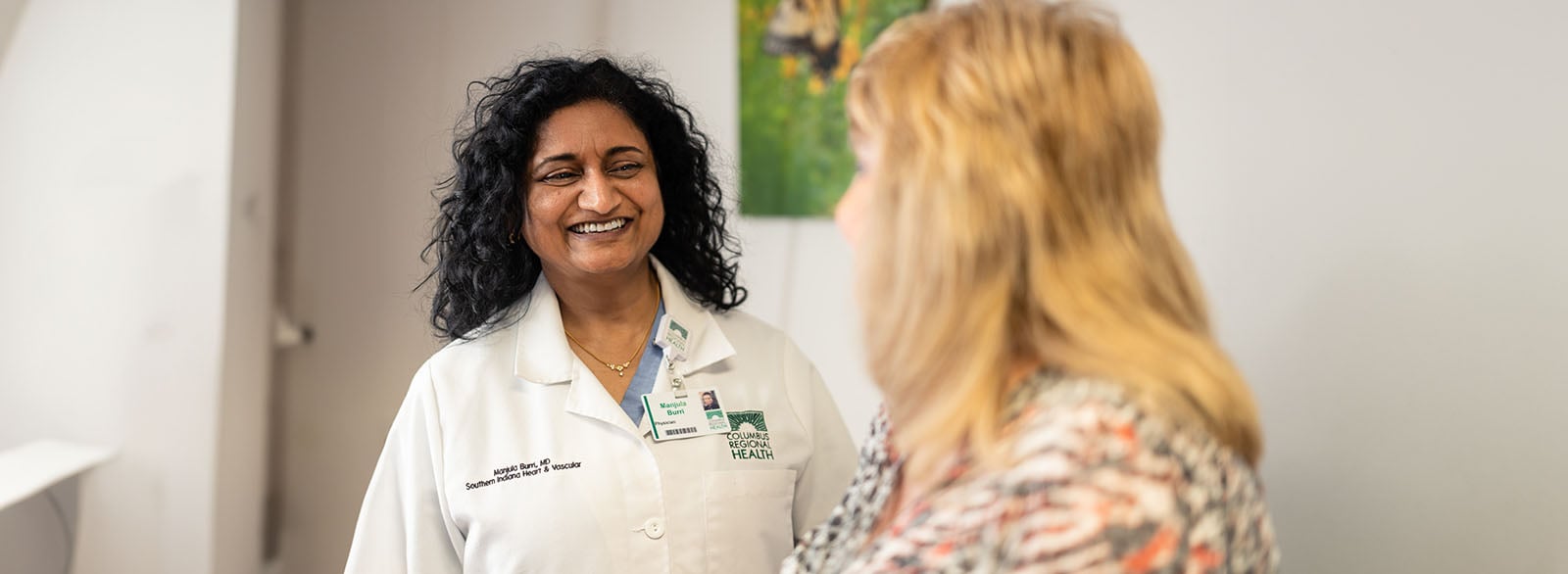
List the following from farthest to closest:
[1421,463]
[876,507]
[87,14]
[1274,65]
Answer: [87,14] → [1274,65] → [1421,463] → [876,507]

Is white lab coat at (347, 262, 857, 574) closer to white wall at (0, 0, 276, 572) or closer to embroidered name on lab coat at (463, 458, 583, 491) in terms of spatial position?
embroidered name on lab coat at (463, 458, 583, 491)

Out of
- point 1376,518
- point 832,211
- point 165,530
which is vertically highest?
point 832,211

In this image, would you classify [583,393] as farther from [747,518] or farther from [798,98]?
[798,98]

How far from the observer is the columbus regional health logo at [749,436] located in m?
1.88

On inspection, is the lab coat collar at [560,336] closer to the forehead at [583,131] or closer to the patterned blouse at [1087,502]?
the forehead at [583,131]

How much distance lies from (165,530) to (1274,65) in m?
2.56

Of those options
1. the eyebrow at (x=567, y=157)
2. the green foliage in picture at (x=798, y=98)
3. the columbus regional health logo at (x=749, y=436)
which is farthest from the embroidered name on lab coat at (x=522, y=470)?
the green foliage in picture at (x=798, y=98)

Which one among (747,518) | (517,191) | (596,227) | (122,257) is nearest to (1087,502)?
(747,518)

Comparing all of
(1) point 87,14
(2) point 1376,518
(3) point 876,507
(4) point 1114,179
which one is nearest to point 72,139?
(1) point 87,14

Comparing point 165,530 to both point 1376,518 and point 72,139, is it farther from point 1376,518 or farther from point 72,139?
point 1376,518

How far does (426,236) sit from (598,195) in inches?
66.8

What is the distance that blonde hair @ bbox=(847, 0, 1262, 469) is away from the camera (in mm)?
1079

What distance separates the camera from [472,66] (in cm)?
328

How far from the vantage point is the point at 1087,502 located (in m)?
0.99
